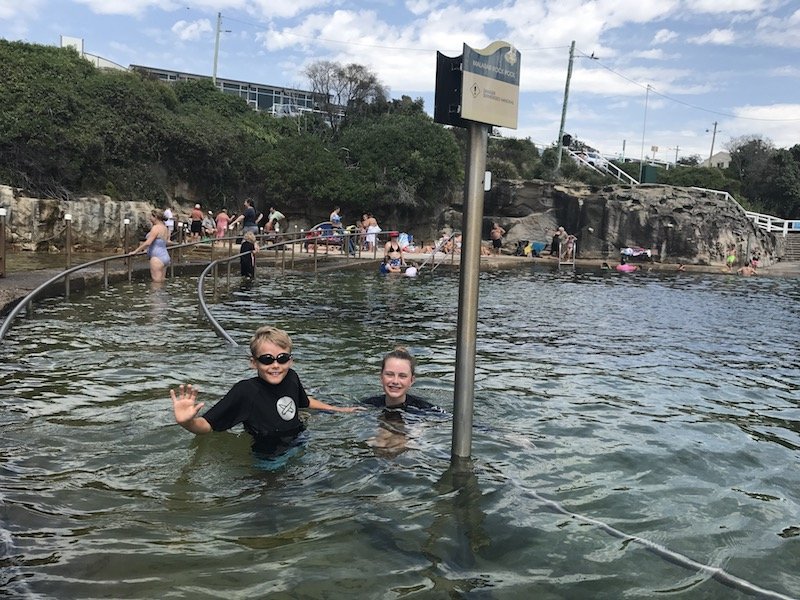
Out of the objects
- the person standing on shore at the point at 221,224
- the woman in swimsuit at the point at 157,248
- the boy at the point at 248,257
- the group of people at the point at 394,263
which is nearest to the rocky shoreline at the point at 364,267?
the woman in swimsuit at the point at 157,248

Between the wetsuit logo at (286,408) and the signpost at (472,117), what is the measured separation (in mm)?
A: 1200

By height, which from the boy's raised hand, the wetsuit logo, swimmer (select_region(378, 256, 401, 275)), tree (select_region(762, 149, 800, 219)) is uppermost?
tree (select_region(762, 149, 800, 219))

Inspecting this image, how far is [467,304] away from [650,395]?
4.30 metres

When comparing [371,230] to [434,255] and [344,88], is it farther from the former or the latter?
[344,88]

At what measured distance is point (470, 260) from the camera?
4.29m

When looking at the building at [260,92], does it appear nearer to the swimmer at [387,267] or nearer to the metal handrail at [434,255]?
the metal handrail at [434,255]

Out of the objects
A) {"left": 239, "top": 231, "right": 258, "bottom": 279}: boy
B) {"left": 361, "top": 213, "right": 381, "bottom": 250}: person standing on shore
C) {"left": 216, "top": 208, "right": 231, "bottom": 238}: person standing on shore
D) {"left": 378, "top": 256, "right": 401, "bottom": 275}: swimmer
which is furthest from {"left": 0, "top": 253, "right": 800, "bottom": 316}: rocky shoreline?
{"left": 216, "top": 208, "right": 231, "bottom": 238}: person standing on shore

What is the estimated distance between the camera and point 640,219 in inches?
1601

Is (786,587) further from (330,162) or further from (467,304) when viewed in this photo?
(330,162)

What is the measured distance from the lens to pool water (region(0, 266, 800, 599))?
3.51 m

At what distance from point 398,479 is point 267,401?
3.37 feet

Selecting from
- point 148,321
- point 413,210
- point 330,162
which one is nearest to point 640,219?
point 413,210

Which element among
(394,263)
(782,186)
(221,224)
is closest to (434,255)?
(394,263)

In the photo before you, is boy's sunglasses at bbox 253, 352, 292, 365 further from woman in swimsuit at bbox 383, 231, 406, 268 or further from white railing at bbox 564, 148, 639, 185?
white railing at bbox 564, 148, 639, 185
